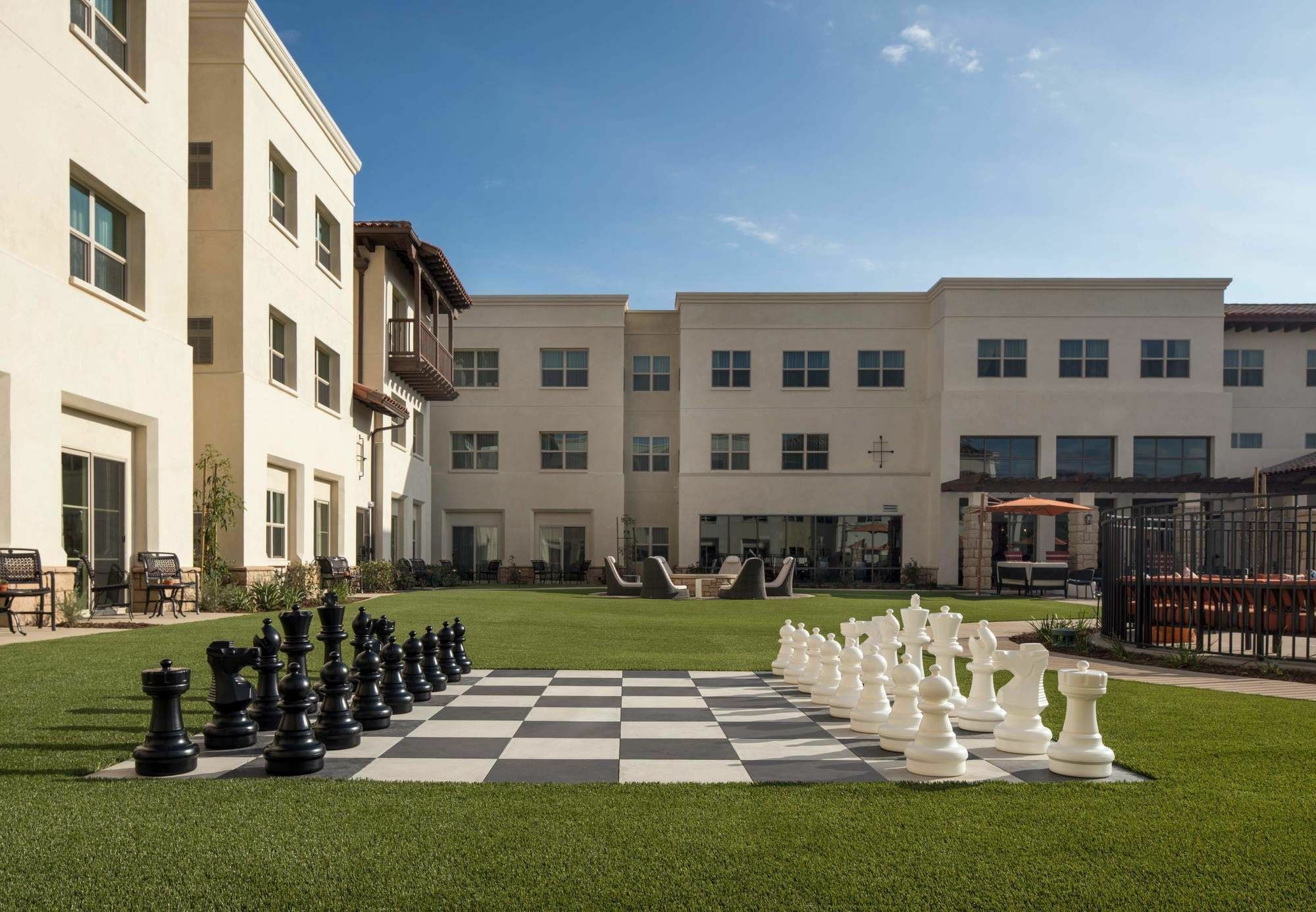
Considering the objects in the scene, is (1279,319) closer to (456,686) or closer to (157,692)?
(456,686)

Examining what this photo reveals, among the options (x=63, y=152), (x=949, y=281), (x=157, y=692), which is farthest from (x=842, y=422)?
(x=157, y=692)

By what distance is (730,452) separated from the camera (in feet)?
101

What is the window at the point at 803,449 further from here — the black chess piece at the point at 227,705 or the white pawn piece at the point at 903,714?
the black chess piece at the point at 227,705

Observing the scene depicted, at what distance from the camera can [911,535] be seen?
2975 cm

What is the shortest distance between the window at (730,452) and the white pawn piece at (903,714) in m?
26.3

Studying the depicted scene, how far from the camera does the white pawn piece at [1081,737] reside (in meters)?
3.79

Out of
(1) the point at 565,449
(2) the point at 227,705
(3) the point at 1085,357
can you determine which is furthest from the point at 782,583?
(2) the point at 227,705

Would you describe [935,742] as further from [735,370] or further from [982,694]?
[735,370]

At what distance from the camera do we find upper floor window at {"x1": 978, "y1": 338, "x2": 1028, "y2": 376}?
2914 centimetres

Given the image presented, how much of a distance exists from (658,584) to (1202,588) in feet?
41.3

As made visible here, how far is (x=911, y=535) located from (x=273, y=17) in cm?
2201

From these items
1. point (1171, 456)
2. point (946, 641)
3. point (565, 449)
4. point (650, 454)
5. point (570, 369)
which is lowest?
point (946, 641)

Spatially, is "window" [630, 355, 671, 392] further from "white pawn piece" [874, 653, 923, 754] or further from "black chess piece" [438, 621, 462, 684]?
"white pawn piece" [874, 653, 923, 754]

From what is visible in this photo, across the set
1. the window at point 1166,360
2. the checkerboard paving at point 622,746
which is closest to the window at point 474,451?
the window at point 1166,360
